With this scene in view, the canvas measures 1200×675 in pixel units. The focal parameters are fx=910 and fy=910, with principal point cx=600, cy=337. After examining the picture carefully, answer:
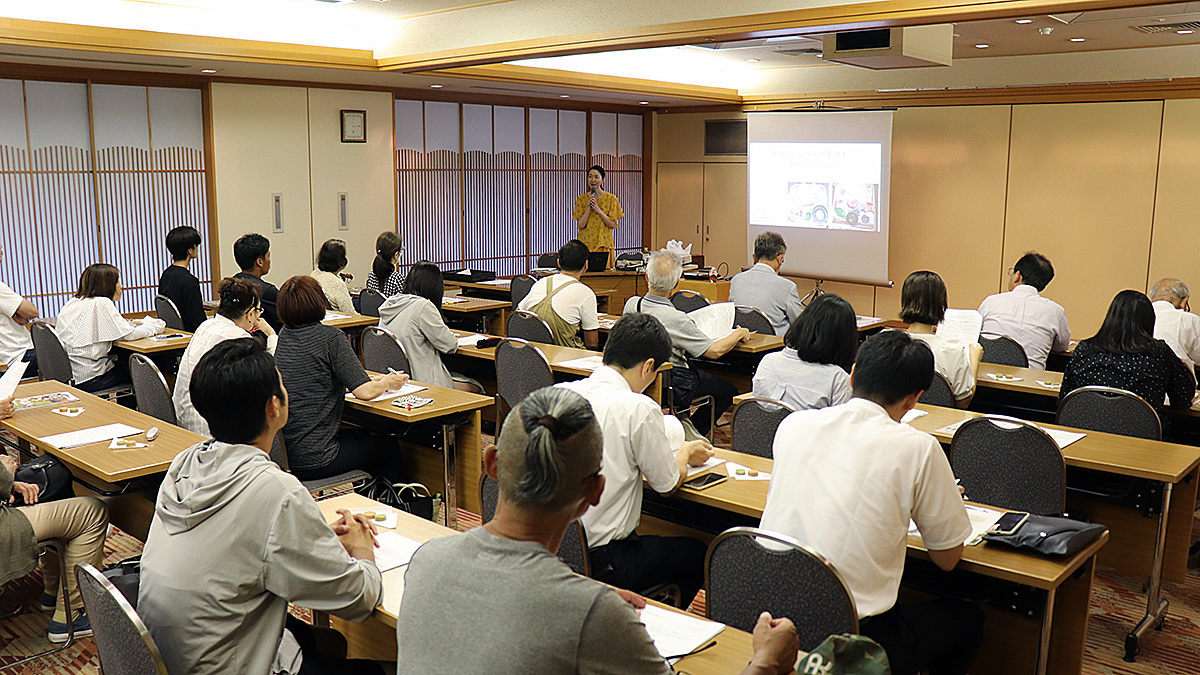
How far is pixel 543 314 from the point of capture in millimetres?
5695

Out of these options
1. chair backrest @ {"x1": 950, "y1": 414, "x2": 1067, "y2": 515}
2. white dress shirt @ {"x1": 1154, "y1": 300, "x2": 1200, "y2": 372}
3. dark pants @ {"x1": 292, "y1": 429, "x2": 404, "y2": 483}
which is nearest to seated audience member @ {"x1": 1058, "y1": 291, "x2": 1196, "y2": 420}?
chair backrest @ {"x1": 950, "y1": 414, "x2": 1067, "y2": 515}

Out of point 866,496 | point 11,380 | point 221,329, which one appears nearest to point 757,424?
point 866,496

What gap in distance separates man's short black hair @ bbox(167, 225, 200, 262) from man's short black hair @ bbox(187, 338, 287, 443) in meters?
4.53

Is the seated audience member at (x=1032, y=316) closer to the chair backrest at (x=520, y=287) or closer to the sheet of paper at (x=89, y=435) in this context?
the chair backrest at (x=520, y=287)

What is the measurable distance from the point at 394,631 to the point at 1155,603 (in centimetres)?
284

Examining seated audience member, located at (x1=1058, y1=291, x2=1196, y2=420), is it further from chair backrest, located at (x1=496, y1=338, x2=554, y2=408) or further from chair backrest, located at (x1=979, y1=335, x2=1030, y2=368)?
chair backrest, located at (x1=496, y1=338, x2=554, y2=408)

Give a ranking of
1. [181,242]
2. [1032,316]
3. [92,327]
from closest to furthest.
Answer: [92,327] < [1032,316] < [181,242]

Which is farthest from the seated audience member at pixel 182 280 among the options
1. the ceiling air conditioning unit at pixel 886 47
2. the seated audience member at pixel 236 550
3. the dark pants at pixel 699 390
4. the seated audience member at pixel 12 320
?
the seated audience member at pixel 236 550

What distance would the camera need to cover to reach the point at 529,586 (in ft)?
4.48

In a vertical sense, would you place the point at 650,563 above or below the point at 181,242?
below

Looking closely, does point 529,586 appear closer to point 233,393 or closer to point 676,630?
point 676,630

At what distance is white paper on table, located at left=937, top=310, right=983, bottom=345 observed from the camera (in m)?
4.49

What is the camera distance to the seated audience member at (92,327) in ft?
17.3

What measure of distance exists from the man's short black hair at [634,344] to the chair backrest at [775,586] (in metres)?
0.82
